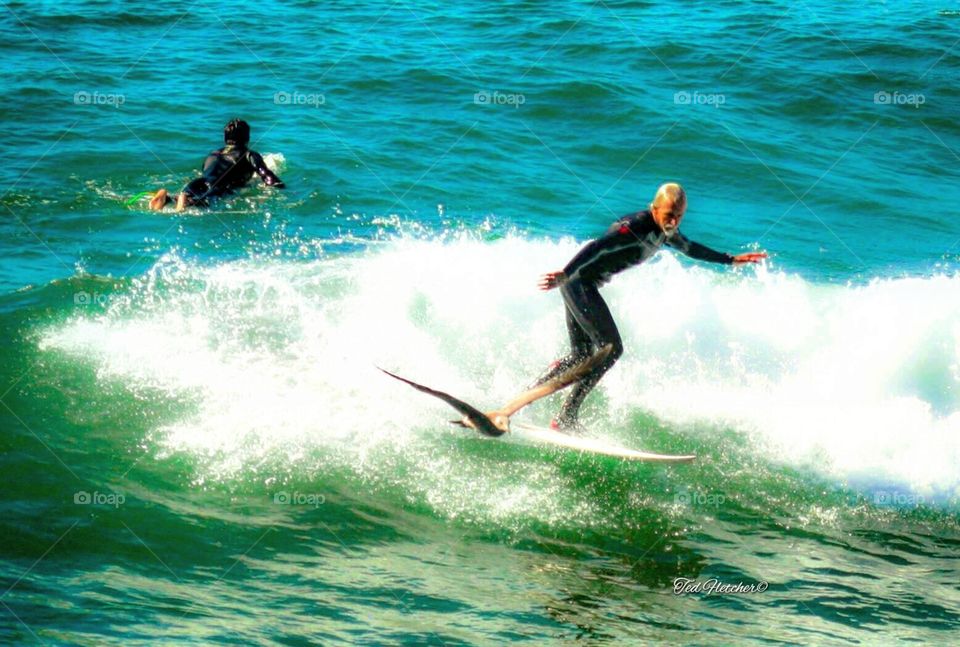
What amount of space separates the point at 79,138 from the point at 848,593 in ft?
44.4

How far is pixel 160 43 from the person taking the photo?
2100 cm

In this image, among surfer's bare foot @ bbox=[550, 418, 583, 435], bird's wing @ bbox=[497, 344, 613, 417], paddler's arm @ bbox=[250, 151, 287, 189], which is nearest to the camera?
bird's wing @ bbox=[497, 344, 613, 417]

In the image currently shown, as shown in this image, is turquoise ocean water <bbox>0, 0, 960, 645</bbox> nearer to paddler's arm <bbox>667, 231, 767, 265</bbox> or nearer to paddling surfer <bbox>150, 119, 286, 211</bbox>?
paddling surfer <bbox>150, 119, 286, 211</bbox>

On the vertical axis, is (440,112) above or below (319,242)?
above

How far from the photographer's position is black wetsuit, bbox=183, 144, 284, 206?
14641 millimetres

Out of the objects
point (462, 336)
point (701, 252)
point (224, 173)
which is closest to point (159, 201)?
point (224, 173)

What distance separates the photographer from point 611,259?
28.8 feet

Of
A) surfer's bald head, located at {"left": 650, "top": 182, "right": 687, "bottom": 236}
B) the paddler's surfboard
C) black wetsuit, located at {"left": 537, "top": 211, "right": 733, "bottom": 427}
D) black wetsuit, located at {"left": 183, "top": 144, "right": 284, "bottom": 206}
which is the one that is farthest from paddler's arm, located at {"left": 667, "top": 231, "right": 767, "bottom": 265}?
black wetsuit, located at {"left": 183, "top": 144, "right": 284, "bottom": 206}

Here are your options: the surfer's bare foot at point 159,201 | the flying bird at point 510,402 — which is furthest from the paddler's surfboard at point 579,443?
the surfer's bare foot at point 159,201

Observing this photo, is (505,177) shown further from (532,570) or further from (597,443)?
(532,570)

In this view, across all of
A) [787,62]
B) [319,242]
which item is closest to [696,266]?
[319,242]
